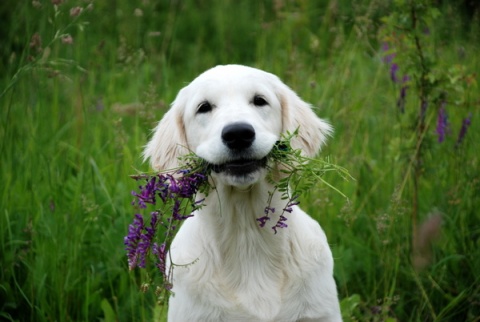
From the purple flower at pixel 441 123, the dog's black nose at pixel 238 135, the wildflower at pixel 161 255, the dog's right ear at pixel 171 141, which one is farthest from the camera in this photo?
the purple flower at pixel 441 123

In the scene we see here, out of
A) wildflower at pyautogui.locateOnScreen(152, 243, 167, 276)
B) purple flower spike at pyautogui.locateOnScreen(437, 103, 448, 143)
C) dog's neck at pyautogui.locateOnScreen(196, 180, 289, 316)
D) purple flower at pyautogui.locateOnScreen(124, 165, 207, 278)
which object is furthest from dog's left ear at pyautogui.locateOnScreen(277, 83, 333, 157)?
purple flower spike at pyautogui.locateOnScreen(437, 103, 448, 143)

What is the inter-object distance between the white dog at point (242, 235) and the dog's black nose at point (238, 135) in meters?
0.10

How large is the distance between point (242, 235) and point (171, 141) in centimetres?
56

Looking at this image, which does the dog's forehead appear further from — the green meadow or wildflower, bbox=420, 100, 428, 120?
wildflower, bbox=420, 100, 428, 120

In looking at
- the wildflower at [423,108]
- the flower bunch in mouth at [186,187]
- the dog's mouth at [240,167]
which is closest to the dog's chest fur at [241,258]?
the flower bunch in mouth at [186,187]

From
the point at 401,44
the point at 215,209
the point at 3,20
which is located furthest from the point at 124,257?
the point at 3,20

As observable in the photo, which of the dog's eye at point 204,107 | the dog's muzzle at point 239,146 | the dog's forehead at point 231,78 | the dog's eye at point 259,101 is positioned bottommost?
the dog's muzzle at point 239,146

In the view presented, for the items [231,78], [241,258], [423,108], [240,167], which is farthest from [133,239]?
[423,108]

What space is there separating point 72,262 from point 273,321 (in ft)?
4.60

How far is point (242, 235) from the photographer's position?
3441 mm

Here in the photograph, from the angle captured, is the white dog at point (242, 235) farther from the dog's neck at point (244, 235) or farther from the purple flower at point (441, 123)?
the purple flower at point (441, 123)

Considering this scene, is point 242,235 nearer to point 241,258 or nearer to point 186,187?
point 241,258

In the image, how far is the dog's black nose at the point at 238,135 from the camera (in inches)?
116

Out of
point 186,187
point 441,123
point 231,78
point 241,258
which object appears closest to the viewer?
point 186,187
